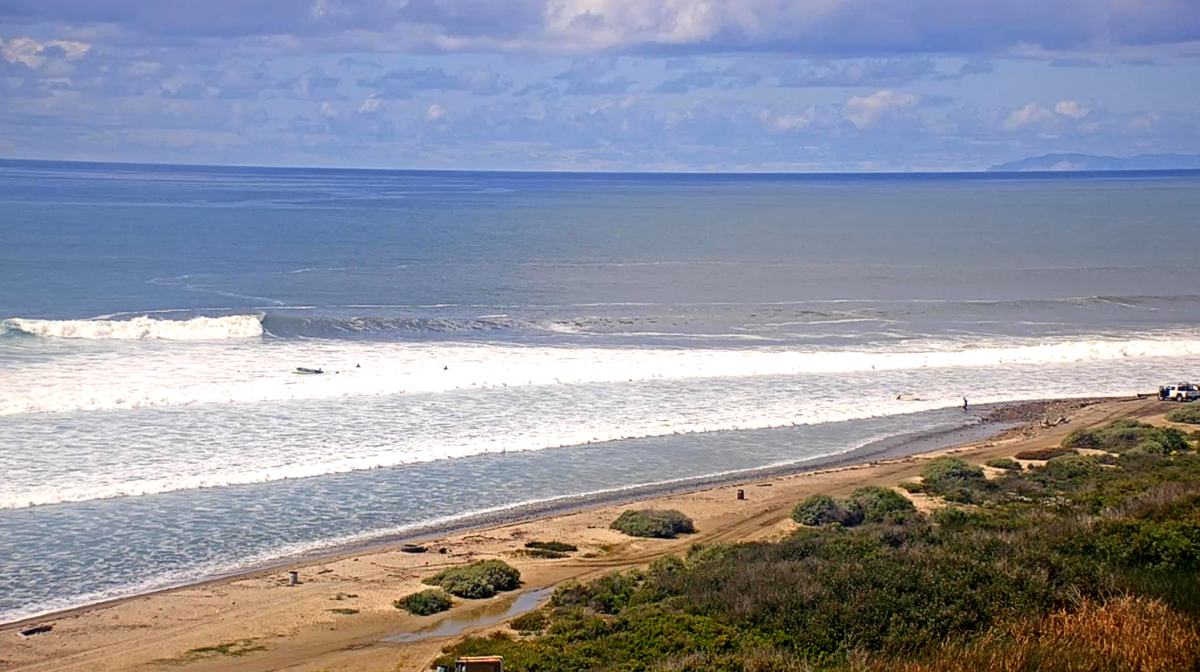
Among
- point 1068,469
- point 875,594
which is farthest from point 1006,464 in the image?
Result: point 875,594

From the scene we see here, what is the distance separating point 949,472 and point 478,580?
11697 mm

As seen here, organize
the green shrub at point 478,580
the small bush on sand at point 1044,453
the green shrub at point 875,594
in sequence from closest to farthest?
the green shrub at point 875,594 < the green shrub at point 478,580 < the small bush on sand at point 1044,453

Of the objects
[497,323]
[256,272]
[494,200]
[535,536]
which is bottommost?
[535,536]

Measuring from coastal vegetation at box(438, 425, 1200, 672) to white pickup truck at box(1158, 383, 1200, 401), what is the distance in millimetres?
17017

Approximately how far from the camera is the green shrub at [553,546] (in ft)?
67.4

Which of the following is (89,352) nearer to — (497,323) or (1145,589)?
(497,323)

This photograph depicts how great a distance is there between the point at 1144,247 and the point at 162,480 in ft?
307

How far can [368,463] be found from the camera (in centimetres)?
2708

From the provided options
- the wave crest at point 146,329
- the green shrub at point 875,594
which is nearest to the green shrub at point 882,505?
the green shrub at point 875,594

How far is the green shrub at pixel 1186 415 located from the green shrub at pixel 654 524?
55.5ft

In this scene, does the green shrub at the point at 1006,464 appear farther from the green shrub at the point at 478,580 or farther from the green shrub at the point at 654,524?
the green shrub at the point at 478,580

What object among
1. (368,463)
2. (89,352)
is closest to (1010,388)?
(368,463)

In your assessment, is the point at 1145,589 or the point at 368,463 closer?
the point at 1145,589

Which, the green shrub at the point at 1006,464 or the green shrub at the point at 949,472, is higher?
the green shrub at the point at 949,472
